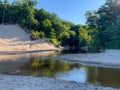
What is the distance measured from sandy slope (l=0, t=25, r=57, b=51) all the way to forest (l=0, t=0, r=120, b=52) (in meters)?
2.67

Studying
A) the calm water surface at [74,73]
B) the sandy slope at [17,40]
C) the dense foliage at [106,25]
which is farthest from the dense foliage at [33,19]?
the calm water surface at [74,73]

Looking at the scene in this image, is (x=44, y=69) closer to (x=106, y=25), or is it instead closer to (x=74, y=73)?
(x=74, y=73)

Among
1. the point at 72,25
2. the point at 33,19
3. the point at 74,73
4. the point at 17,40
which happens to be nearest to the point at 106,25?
the point at 17,40

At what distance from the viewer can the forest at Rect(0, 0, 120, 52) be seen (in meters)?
48.1

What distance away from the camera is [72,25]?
112m

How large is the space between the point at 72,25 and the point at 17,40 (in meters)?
49.8

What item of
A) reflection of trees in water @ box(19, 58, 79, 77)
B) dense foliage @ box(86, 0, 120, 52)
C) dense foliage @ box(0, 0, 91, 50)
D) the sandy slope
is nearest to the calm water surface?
reflection of trees in water @ box(19, 58, 79, 77)

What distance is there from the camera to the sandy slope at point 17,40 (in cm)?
6039

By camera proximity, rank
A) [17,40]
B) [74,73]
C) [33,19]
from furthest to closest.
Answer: [33,19] → [17,40] → [74,73]

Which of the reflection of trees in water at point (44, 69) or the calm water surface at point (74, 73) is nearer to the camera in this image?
the calm water surface at point (74, 73)

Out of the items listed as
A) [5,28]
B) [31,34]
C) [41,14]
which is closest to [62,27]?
[41,14]

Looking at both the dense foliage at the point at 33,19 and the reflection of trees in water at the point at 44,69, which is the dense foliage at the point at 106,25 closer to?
the dense foliage at the point at 33,19

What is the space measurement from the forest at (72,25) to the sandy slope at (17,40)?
267 cm

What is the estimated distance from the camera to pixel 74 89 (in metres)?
13.5
